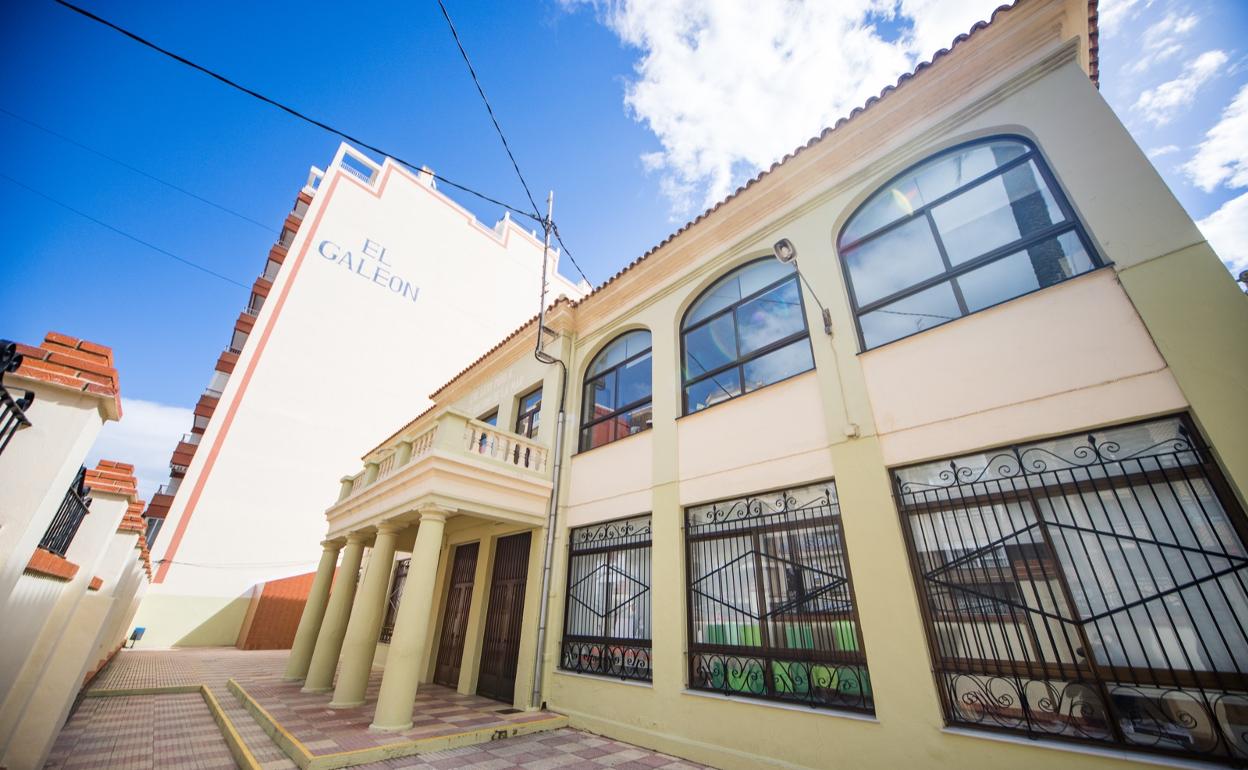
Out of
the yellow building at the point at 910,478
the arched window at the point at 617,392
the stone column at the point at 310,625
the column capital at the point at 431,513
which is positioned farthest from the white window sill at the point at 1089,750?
the stone column at the point at 310,625

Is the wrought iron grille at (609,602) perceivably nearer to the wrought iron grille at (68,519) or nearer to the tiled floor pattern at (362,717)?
the tiled floor pattern at (362,717)

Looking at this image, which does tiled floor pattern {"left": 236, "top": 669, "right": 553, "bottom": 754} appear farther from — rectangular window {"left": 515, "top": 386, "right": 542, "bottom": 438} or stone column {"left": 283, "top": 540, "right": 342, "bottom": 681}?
rectangular window {"left": 515, "top": 386, "right": 542, "bottom": 438}

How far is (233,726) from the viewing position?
6.07 m

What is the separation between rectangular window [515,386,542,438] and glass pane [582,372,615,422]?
50.3 inches

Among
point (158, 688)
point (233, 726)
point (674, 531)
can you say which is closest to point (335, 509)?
point (158, 688)

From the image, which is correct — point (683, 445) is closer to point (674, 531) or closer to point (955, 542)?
point (674, 531)

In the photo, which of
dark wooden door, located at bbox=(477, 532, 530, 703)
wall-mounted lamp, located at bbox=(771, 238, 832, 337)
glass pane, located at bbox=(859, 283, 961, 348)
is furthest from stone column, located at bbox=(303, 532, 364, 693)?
glass pane, located at bbox=(859, 283, 961, 348)

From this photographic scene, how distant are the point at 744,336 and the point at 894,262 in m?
2.15

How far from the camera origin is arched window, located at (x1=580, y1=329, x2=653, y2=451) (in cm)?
809

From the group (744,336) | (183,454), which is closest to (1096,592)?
(744,336)

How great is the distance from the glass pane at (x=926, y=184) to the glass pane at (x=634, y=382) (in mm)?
3799

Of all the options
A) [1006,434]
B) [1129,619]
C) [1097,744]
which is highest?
[1006,434]

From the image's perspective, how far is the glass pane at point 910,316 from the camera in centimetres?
500

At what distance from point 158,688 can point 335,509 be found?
161 inches
